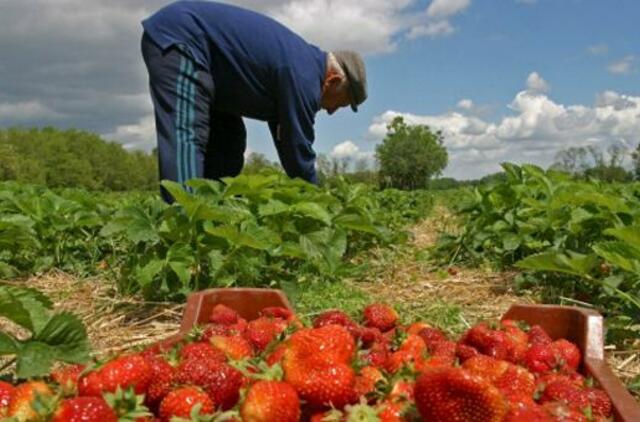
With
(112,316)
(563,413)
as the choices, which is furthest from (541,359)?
(112,316)

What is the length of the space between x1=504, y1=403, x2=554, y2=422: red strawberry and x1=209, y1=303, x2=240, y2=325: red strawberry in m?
1.10

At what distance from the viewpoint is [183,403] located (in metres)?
1.38

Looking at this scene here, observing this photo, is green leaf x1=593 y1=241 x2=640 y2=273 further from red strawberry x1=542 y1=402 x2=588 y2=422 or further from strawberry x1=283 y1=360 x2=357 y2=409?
strawberry x1=283 y1=360 x2=357 y2=409

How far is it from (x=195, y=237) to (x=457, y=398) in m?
2.11

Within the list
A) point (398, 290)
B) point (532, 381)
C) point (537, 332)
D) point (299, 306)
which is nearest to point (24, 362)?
point (532, 381)

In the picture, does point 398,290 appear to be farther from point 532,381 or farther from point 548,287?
point 532,381

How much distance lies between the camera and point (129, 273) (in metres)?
3.50

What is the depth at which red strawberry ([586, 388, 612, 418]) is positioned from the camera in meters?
1.58

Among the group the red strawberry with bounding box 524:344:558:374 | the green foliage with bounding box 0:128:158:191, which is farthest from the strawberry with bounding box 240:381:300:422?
the green foliage with bounding box 0:128:158:191

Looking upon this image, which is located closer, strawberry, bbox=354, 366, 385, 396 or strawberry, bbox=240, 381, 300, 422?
strawberry, bbox=240, 381, 300, 422

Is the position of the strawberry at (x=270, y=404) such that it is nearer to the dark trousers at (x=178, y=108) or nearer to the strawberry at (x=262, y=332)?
the strawberry at (x=262, y=332)

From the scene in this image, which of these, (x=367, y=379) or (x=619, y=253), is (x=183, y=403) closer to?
(x=367, y=379)

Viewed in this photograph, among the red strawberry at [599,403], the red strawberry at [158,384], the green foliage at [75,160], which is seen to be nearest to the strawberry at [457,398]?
the red strawberry at [599,403]

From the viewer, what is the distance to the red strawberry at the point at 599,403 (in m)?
1.58
